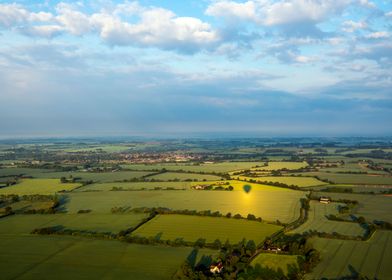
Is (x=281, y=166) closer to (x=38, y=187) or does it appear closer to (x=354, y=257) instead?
(x=38, y=187)

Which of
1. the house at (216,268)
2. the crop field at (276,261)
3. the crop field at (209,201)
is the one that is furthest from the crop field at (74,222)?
the crop field at (276,261)

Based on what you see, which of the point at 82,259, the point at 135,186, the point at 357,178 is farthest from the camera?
the point at 357,178

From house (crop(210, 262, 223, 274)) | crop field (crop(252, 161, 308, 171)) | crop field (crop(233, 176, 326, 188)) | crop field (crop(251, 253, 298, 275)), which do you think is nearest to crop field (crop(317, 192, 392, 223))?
crop field (crop(233, 176, 326, 188))

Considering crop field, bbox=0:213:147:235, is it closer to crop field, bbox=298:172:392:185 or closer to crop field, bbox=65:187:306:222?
crop field, bbox=65:187:306:222

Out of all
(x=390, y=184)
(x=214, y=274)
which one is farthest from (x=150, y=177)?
(x=214, y=274)

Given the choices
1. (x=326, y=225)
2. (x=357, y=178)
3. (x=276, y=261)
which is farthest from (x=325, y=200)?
(x=357, y=178)

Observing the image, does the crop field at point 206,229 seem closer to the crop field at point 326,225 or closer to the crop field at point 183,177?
the crop field at point 326,225
